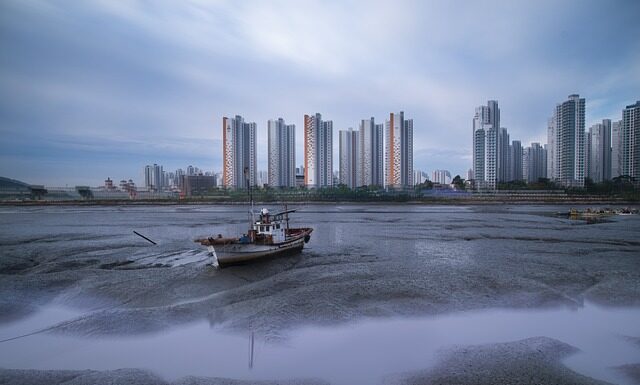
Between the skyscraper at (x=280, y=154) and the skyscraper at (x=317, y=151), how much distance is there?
32.2ft

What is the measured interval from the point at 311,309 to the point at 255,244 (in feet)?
25.5

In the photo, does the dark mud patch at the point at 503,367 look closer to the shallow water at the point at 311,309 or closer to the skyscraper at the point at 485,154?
the shallow water at the point at 311,309

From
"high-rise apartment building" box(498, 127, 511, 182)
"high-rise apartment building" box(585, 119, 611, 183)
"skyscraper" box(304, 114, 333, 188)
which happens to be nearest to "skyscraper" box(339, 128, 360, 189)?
"skyscraper" box(304, 114, 333, 188)

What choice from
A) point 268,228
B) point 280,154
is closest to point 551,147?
point 280,154

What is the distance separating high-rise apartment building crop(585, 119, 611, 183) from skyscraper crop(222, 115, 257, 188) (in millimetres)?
111069

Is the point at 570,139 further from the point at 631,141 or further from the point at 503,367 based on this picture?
the point at 503,367

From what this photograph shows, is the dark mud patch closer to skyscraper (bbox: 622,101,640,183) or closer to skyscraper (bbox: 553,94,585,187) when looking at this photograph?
skyscraper (bbox: 553,94,585,187)

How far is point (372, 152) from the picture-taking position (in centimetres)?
12281

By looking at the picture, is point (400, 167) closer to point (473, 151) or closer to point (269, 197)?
point (473, 151)

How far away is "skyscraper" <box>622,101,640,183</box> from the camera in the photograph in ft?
327

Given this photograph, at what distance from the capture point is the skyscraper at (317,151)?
109625mm

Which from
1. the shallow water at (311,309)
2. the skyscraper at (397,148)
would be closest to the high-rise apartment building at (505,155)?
the skyscraper at (397,148)

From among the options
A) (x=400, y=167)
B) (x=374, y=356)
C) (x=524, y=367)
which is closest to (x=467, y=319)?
(x=524, y=367)

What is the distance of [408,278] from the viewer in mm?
15594
